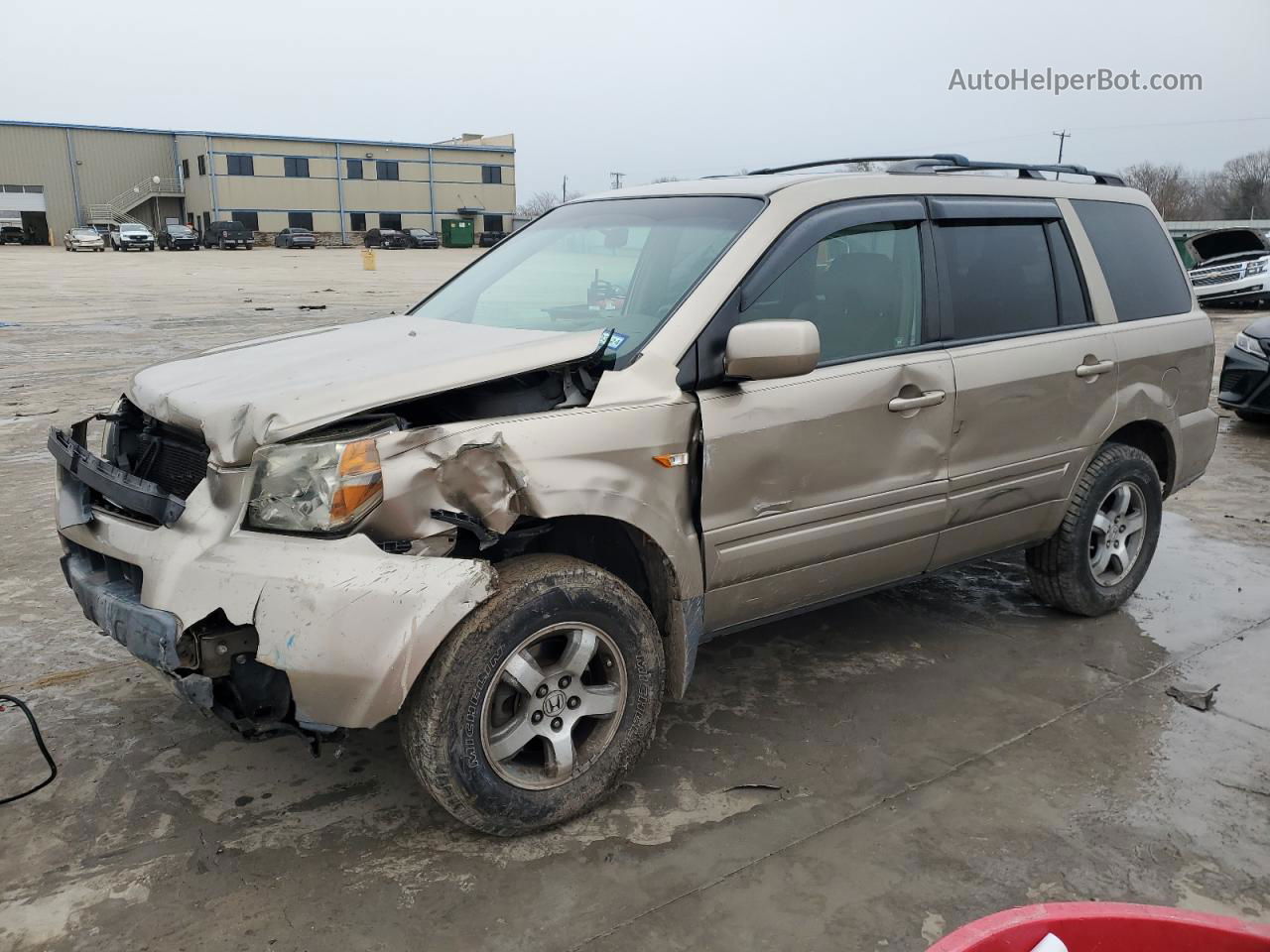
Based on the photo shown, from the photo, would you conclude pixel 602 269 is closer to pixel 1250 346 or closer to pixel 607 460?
pixel 607 460

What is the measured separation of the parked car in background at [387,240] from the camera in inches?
2415

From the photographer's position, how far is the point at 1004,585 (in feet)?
16.5

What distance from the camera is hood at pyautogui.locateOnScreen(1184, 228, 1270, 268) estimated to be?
774 inches

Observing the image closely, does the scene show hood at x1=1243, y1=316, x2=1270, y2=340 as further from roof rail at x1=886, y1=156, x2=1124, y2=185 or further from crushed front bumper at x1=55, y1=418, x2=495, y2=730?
crushed front bumper at x1=55, y1=418, x2=495, y2=730

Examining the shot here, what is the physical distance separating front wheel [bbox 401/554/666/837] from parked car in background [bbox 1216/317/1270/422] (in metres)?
7.74

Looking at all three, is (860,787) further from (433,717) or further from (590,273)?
(590,273)

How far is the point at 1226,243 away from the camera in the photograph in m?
20.1

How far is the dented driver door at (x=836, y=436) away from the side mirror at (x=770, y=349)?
0.43 feet

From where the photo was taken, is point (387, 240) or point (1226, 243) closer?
point (1226, 243)

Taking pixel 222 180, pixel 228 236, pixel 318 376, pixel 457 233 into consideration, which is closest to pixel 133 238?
pixel 228 236

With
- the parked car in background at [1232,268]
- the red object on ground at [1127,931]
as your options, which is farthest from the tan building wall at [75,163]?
the red object on ground at [1127,931]

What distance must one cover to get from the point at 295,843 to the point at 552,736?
777 mm

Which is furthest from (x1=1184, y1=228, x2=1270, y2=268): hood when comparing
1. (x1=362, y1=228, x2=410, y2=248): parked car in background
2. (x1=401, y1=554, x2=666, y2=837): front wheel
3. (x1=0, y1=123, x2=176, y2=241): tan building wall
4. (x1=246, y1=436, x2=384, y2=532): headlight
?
(x1=0, y1=123, x2=176, y2=241): tan building wall

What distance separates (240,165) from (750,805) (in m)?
69.9
